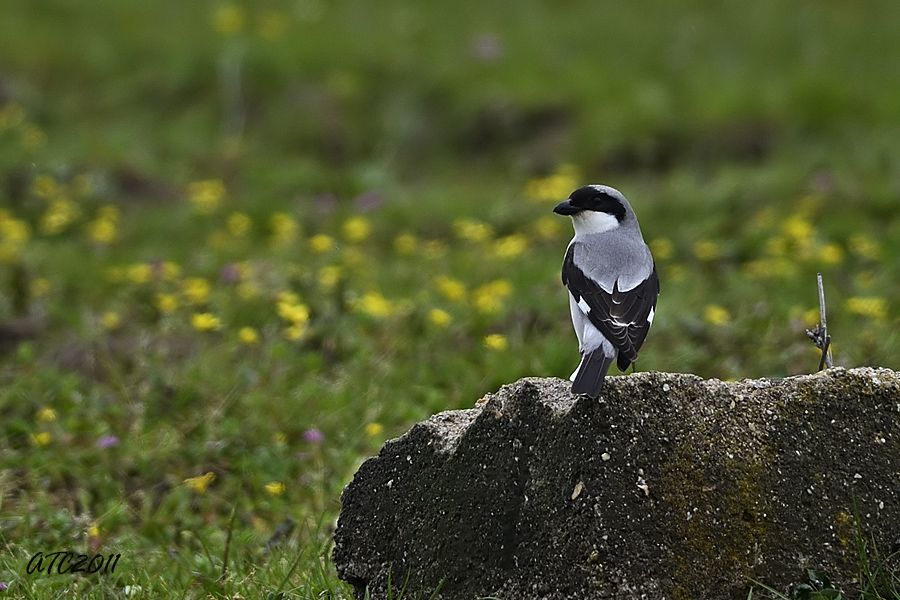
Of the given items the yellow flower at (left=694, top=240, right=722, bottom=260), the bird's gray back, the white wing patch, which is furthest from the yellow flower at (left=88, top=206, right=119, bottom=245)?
the white wing patch

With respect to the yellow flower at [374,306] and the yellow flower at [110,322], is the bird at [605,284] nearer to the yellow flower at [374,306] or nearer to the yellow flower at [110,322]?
the yellow flower at [374,306]

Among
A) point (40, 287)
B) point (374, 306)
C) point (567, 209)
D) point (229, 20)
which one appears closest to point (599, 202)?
point (567, 209)

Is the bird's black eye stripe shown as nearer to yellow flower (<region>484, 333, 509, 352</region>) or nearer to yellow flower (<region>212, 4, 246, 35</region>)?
yellow flower (<region>484, 333, 509, 352</region>)

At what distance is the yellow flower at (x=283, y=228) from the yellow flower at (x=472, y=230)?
1.13 metres

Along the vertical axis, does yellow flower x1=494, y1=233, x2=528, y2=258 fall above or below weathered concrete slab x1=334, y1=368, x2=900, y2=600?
below

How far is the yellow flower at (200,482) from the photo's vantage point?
4.94 metres

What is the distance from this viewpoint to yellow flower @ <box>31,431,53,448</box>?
530 centimetres

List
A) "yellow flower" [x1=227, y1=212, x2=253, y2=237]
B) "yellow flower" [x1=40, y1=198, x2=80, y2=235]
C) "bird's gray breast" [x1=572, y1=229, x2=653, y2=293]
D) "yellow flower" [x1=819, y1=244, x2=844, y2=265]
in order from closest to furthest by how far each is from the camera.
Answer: "bird's gray breast" [x1=572, y1=229, x2=653, y2=293]
"yellow flower" [x1=819, y1=244, x2=844, y2=265]
"yellow flower" [x1=227, y1=212, x2=253, y2=237]
"yellow flower" [x1=40, y1=198, x2=80, y2=235]

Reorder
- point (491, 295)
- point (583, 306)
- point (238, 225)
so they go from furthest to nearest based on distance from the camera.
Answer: point (238, 225) → point (491, 295) → point (583, 306)

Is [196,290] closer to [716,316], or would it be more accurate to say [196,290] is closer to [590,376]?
[716,316]

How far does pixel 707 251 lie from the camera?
802cm

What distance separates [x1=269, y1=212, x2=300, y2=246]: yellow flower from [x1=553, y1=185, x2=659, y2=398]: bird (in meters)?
3.93

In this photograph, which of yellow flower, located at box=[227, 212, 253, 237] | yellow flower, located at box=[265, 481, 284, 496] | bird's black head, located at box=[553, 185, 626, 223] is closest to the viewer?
bird's black head, located at box=[553, 185, 626, 223]

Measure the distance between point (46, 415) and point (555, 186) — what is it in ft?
15.3
